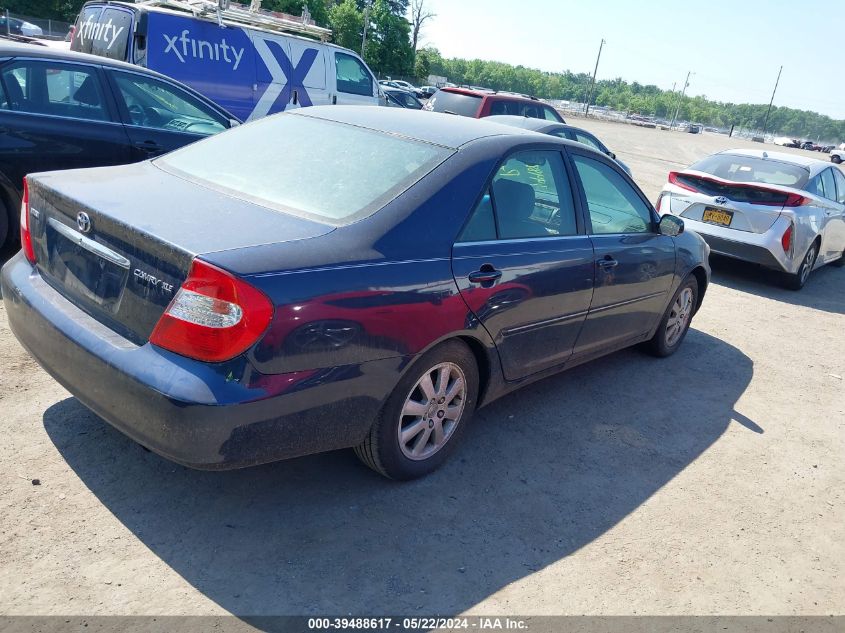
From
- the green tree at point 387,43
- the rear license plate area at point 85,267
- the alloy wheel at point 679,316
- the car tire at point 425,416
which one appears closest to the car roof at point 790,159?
the alloy wheel at point 679,316

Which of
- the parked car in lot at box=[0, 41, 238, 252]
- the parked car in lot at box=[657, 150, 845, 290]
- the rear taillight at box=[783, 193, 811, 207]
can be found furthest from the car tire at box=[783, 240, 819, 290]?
the parked car in lot at box=[0, 41, 238, 252]

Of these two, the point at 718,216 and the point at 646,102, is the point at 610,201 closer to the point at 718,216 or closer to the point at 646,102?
the point at 718,216

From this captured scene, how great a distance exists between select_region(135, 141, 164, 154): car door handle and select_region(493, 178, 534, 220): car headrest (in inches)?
Result: 144

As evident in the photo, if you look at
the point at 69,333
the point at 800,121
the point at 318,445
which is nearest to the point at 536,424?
the point at 318,445

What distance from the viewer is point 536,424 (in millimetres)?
4332

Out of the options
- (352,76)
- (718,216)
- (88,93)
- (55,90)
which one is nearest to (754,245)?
(718,216)

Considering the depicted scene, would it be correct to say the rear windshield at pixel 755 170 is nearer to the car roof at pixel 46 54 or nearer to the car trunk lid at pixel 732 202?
the car trunk lid at pixel 732 202

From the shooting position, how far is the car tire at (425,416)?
125 inches

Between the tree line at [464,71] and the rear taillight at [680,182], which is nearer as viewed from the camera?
the rear taillight at [680,182]

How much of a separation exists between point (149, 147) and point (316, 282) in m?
4.08

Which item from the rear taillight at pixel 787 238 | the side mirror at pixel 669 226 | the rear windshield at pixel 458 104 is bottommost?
the rear taillight at pixel 787 238

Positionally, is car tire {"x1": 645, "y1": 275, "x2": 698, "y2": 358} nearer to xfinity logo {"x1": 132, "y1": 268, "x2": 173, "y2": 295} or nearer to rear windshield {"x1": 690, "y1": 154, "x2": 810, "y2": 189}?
rear windshield {"x1": 690, "y1": 154, "x2": 810, "y2": 189}

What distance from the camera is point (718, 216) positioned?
8.52 metres

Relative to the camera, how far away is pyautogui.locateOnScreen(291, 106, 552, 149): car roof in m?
3.68
